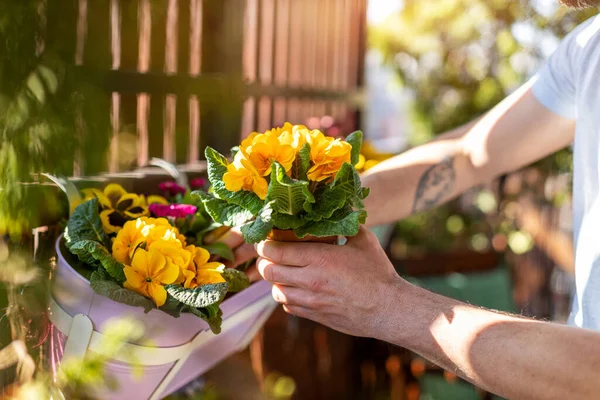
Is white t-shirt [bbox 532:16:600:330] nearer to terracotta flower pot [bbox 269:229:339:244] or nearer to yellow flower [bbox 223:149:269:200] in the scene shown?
terracotta flower pot [bbox 269:229:339:244]

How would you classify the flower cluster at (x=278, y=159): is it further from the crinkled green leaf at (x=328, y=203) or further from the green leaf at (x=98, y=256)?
the green leaf at (x=98, y=256)

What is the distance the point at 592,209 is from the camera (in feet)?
4.78

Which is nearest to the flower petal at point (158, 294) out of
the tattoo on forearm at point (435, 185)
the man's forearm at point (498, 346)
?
the man's forearm at point (498, 346)

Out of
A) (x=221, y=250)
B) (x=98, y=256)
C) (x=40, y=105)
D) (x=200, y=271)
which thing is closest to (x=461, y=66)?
(x=221, y=250)

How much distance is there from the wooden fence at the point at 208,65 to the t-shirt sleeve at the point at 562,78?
0.82 m

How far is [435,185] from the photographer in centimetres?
172

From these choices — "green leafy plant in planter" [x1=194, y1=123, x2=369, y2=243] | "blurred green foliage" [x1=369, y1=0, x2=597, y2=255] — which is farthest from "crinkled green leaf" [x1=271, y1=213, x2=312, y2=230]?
"blurred green foliage" [x1=369, y1=0, x2=597, y2=255]

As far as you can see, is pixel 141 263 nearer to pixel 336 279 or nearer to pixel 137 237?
pixel 137 237

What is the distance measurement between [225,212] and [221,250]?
5.4 inches

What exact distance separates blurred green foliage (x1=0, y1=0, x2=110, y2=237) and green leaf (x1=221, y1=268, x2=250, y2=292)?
49 cm

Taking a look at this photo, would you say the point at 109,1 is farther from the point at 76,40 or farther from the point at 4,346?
the point at 4,346

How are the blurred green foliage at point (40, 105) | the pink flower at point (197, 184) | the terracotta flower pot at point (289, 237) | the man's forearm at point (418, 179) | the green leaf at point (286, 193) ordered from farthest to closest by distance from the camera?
the man's forearm at point (418, 179), the pink flower at point (197, 184), the terracotta flower pot at point (289, 237), the green leaf at point (286, 193), the blurred green foliage at point (40, 105)

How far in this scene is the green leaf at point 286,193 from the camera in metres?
0.88

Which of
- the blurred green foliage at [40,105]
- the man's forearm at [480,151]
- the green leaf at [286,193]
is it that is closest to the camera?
the blurred green foliage at [40,105]
